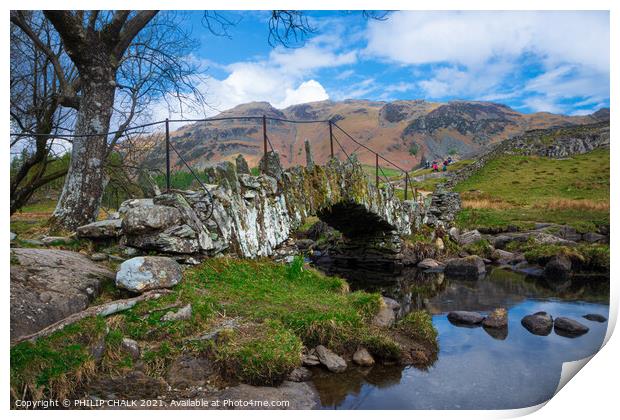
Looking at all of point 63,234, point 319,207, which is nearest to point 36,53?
point 63,234

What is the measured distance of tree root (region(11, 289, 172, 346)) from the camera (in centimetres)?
488

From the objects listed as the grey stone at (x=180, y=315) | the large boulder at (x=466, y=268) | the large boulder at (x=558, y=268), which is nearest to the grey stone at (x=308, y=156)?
the grey stone at (x=180, y=315)

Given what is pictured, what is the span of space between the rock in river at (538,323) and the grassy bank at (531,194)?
4451 mm

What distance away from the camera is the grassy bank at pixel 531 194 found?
1533 cm

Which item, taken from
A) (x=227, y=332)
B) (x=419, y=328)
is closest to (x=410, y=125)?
(x=419, y=328)

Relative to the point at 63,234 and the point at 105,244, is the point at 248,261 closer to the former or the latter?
the point at 105,244

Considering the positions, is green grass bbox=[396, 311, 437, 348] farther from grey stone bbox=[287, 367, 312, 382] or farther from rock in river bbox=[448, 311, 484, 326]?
grey stone bbox=[287, 367, 312, 382]

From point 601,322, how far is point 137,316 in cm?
987

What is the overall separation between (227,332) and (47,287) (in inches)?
94.2

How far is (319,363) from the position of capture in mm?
6629

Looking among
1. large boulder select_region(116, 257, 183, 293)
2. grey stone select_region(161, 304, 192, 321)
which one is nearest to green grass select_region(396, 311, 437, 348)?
grey stone select_region(161, 304, 192, 321)

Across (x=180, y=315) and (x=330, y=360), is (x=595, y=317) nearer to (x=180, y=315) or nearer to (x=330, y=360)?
(x=330, y=360)

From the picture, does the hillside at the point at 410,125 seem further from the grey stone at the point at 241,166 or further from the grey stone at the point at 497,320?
the grey stone at the point at 497,320
